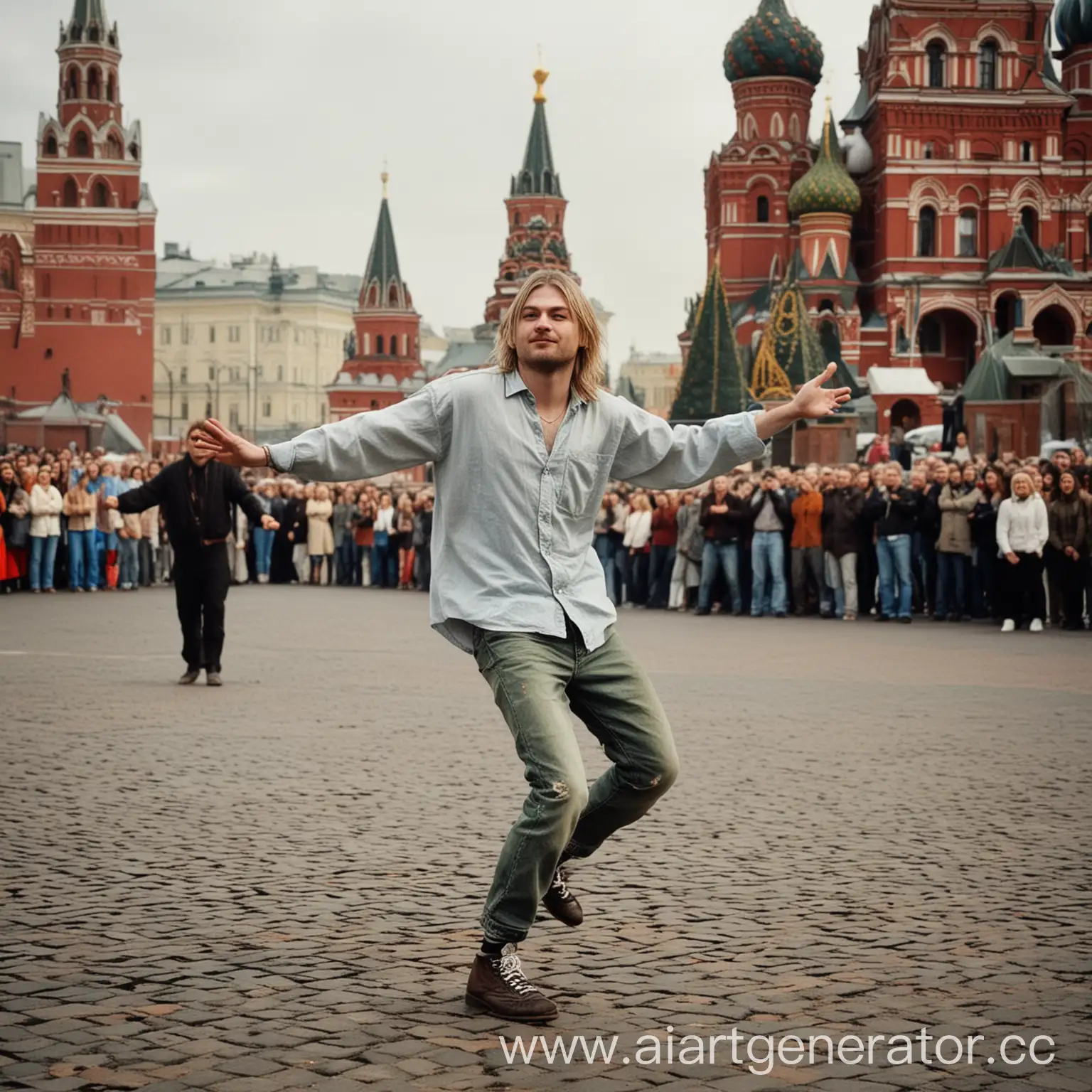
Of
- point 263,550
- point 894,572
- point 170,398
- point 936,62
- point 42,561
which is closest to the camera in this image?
point 894,572

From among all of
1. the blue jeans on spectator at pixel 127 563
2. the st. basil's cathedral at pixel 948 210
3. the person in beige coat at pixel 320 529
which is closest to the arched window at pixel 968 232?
the st. basil's cathedral at pixel 948 210

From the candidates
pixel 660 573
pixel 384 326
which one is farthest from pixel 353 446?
pixel 384 326

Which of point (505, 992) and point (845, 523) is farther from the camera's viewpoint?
point (845, 523)

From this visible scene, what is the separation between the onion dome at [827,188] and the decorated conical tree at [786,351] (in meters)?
19.4

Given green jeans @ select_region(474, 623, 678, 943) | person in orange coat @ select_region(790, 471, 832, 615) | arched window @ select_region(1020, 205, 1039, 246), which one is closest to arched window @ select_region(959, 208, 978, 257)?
arched window @ select_region(1020, 205, 1039, 246)

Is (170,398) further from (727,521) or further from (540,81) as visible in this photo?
(727,521)

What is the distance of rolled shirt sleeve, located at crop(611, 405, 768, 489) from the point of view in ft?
16.2

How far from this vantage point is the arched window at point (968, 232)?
229 feet

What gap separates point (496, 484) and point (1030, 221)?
230 feet

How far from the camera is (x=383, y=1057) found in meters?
4.00

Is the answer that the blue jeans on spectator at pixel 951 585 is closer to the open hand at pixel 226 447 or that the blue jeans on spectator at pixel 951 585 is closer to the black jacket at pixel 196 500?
the black jacket at pixel 196 500

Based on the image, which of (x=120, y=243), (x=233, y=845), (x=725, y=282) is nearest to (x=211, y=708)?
(x=233, y=845)

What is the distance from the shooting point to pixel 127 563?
1035 inches

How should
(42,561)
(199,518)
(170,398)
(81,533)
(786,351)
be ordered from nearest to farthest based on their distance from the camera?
(199,518)
(42,561)
(81,533)
(786,351)
(170,398)
